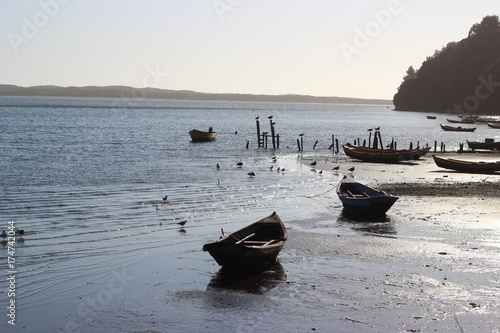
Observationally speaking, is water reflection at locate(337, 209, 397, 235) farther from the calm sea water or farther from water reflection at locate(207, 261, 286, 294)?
water reflection at locate(207, 261, 286, 294)

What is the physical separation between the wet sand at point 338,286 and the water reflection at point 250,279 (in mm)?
30

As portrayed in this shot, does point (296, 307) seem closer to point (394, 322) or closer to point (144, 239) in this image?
point (394, 322)

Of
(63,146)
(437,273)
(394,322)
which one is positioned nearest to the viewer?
(394,322)

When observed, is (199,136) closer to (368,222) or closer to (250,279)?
(368,222)

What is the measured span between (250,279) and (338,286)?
105 inches

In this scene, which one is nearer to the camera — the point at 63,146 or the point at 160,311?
the point at 160,311

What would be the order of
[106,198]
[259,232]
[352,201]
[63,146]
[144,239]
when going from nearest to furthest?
1. [259,232]
2. [144,239]
3. [352,201]
4. [106,198]
5. [63,146]

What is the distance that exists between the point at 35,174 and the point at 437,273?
32.5 meters

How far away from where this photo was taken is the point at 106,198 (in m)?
32.3

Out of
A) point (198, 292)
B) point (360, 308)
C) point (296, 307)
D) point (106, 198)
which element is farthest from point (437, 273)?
point (106, 198)

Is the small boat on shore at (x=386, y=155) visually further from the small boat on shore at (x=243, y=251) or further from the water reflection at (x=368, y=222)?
the small boat on shore at (x=243, y=251)

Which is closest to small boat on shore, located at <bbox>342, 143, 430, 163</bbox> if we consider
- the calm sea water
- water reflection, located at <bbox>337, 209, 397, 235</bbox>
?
the calm sea water

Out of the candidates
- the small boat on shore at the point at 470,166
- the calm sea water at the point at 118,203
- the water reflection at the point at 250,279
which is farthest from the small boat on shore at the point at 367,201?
the small boat on shore at the point at 470,166

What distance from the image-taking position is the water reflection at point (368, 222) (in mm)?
24291
